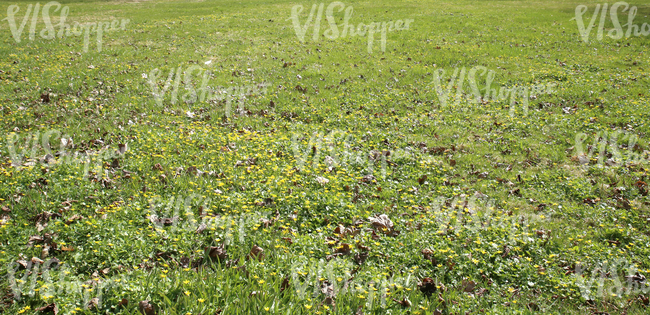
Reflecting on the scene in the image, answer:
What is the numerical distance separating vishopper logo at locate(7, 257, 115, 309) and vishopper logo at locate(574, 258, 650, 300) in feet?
16.3

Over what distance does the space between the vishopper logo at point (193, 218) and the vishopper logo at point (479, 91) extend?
7.24 metres

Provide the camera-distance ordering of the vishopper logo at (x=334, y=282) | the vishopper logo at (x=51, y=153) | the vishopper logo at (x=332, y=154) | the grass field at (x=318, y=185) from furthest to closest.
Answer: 1. the vishopper logo at (x=332, y=154)
2. the vishopper logo at (x=51, y=153)
3. the grass field at (x=318, y=185)
4. the vishopper logo at (x=334, y=282)

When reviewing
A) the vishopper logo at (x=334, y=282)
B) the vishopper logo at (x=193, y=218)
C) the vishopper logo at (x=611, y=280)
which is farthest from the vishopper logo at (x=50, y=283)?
the vishopper logo at (x=611, y=280)

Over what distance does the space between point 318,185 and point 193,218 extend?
6.51ft

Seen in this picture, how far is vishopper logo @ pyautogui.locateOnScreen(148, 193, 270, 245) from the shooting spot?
4.57 meters

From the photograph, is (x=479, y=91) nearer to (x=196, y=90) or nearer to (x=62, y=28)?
(x=196, y=90)

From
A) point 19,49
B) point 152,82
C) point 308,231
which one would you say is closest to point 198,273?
point 308,231

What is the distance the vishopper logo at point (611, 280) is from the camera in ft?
14.0

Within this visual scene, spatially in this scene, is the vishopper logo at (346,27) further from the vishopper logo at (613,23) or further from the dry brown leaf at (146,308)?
the dry brown leaf at (146,308)

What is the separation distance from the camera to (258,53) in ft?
48.6

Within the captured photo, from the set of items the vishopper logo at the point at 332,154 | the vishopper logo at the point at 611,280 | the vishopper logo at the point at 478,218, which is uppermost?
the vishopper logo at the point at 332,154

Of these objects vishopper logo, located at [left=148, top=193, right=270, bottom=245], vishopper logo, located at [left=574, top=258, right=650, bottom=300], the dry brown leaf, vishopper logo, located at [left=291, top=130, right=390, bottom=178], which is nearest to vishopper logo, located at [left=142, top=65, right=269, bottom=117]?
vishopper logo, located at [left=291, top=130, right=390, bottom=178]

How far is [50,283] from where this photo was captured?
3439mm

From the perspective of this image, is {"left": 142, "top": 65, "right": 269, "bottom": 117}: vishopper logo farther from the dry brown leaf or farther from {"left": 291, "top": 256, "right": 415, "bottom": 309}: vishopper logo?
the dry brown leaf
